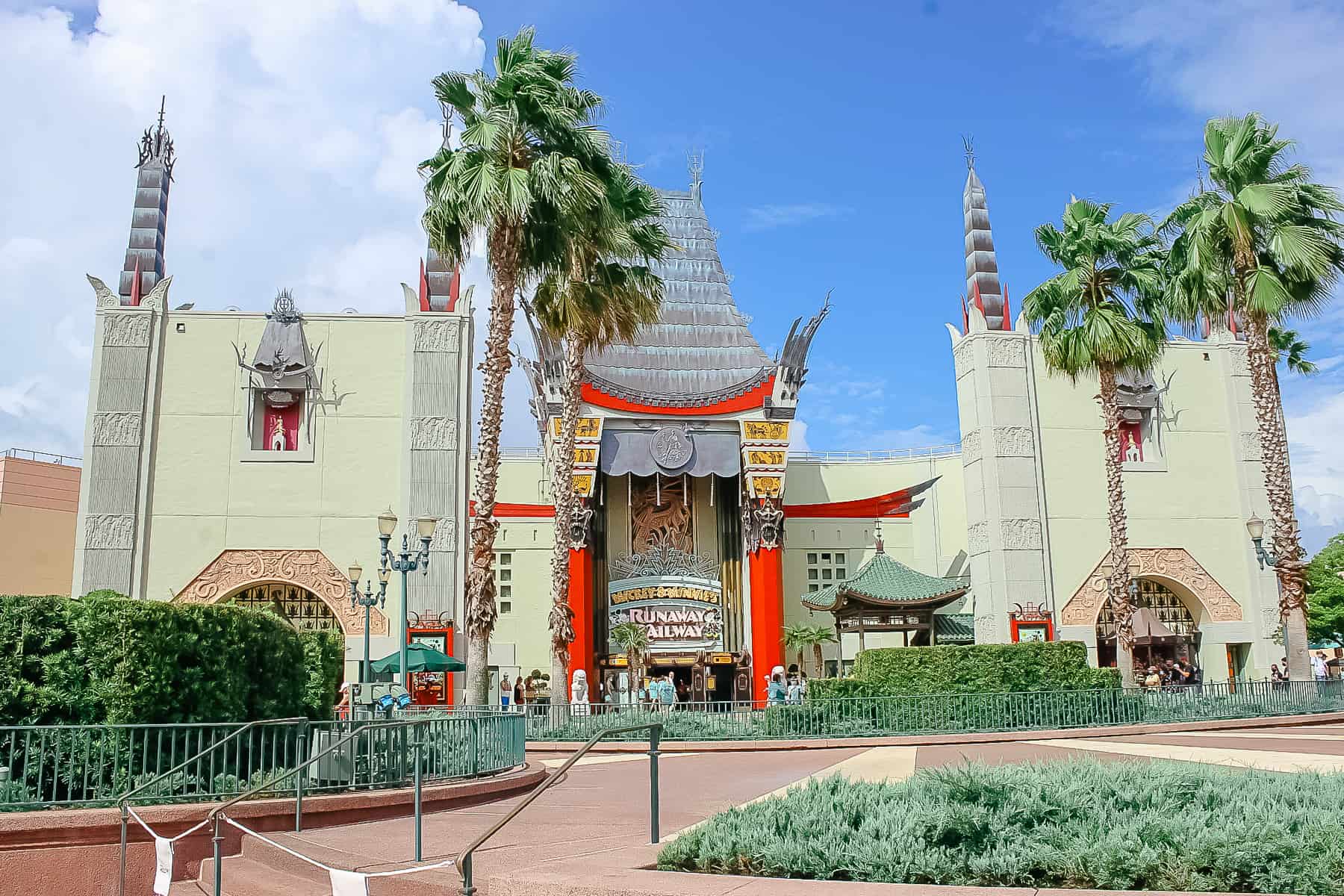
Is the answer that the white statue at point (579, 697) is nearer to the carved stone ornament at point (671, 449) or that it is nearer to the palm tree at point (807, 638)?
the carved stone ornament at point (671, 449)

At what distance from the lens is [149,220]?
3531 centimetres

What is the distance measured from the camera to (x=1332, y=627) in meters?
52.8

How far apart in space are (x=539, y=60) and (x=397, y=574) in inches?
668

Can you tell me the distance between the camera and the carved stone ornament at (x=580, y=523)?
124 ft

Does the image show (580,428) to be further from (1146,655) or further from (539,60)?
(1146,655)

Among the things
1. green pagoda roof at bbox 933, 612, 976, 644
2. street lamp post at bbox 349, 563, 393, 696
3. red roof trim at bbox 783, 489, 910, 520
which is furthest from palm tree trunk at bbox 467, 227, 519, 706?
red roof trim at bbox 783, 489, 910, 520

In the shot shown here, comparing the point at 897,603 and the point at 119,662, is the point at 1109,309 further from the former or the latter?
the point at 119,662

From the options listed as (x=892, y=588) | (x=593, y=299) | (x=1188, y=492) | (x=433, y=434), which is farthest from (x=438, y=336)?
(x=1188, y=492)

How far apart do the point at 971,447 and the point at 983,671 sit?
55.6 feet

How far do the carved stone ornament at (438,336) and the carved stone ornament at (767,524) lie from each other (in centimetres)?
1207

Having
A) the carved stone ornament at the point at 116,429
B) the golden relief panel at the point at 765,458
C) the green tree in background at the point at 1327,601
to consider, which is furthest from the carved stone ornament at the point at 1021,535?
the carved stone ornament at the point at 116,429

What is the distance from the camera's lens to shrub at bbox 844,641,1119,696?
73.0 feet

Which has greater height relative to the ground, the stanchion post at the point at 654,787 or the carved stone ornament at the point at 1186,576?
the carved stone ornament at the point at 1186,576

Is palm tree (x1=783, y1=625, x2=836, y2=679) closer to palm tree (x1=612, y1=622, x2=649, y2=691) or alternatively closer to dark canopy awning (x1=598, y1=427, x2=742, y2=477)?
palm tree (x1=612, y1=622, x2=649, y2=691)
